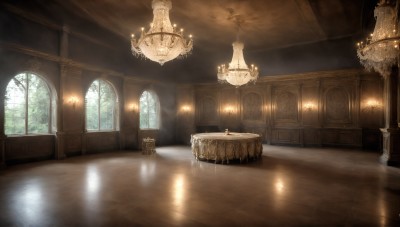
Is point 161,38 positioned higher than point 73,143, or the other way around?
point 161,38

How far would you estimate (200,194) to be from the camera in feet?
14.5

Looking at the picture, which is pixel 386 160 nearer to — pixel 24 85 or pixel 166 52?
pixel 166 52

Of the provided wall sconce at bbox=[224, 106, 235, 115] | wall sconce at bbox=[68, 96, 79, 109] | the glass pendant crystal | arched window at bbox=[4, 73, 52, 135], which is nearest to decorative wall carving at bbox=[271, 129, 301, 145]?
wall sconce at bbox=[224, 106, 235, 115]

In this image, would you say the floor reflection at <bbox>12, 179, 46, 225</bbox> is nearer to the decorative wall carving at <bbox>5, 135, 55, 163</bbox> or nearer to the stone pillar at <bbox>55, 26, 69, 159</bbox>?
the decorative wall carving at <bbox>5, 135, 55, 163</bbox>

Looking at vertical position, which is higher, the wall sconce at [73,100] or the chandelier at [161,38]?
the chandelier at [161,38]

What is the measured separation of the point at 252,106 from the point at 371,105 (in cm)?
505

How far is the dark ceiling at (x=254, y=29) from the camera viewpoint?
6.87 meters

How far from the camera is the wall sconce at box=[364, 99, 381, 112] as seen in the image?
9.98 metres

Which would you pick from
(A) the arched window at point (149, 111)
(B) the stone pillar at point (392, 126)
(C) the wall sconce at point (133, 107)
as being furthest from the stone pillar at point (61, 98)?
(B) the stone pillar at point (392, 126)

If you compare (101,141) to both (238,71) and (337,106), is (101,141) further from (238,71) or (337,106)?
(337,106)

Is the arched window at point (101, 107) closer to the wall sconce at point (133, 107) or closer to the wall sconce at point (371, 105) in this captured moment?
the wall sconce at point (133, 107)

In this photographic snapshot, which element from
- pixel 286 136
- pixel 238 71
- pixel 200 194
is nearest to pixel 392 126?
pixel 238 71

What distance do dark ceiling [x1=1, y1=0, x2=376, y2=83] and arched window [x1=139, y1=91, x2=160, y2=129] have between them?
1.03 m

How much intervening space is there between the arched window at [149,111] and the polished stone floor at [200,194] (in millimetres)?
4934
